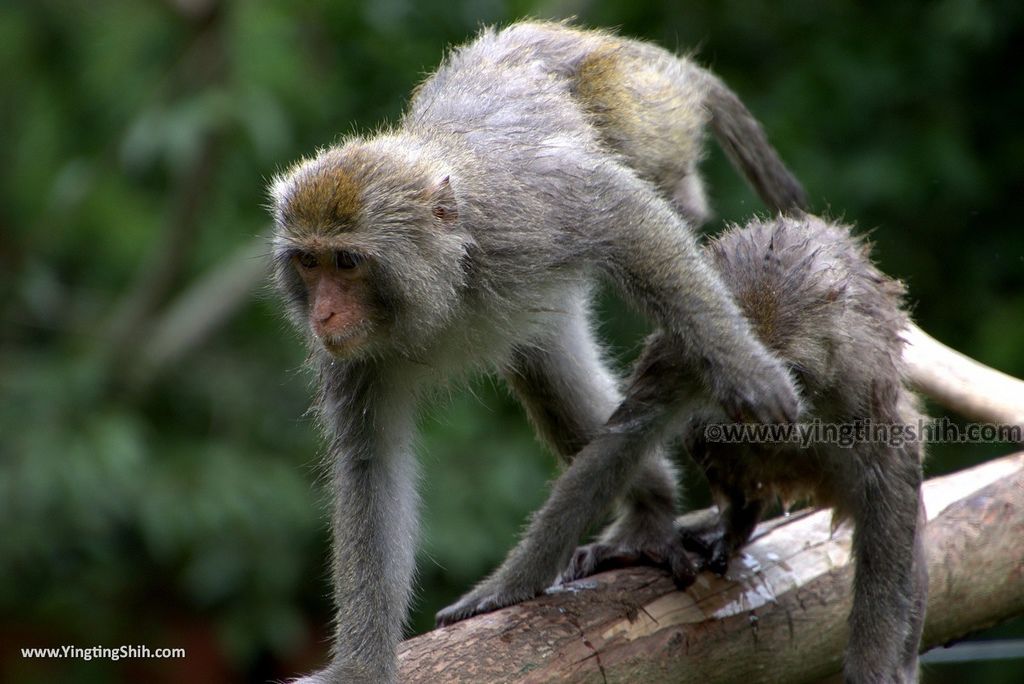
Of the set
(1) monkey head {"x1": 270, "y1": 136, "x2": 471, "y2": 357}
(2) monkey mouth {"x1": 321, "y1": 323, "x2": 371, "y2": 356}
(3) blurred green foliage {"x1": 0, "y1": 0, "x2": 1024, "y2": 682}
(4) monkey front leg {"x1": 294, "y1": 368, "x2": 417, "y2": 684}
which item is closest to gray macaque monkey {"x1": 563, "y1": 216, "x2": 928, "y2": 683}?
(4) monkey front leg {"x1": 294, "y1": 368, "x2": 417, "y2": 684}

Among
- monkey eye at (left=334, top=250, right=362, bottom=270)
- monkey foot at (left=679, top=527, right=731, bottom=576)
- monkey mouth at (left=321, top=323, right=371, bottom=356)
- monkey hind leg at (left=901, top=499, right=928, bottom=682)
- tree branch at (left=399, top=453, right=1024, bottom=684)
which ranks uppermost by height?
monkey eye at (left=334, top=250, right=362, bottom=270)

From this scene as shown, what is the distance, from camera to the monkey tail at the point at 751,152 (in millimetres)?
5695

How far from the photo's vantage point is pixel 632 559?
480 centimetres

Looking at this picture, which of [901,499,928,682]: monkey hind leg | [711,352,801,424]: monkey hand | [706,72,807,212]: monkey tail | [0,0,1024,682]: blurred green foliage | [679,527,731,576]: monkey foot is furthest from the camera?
[0,0,1024,682]: blurred green foliage

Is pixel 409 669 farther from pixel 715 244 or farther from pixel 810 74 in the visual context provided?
pixel 810 74

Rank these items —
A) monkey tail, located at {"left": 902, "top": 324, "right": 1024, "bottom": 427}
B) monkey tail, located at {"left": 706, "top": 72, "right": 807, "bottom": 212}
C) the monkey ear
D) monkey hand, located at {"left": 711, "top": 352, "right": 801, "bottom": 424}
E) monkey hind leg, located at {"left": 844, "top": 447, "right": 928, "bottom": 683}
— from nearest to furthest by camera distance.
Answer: monkey hand, located at {"left": 711, "top": 352, "right": 801, "bottom": 424}
the monkey ear
monkey hind leg, located at {"left": 844, "top": 447, "right": 928, "bottom": 683}
monkey tail, located at {"left": 902, "top": 324, "right": 1024, "bottom": 427}
monkey tail, located at {"left": 706, "top": 72, "right": 807, "bottom": 212}

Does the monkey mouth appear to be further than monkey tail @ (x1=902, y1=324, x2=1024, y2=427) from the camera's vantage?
No

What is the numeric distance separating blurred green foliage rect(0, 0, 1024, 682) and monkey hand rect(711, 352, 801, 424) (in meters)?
2.89

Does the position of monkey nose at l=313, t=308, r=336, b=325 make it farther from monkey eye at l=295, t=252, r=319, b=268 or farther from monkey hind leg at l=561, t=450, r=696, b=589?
monkey hind leg at l=561, t=450, r=696, b=589

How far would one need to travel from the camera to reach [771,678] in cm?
471

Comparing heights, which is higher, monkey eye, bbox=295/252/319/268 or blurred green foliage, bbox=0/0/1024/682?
blurred green foliage, bbox=0/0/1024/682

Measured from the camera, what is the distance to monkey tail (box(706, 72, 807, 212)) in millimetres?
5695

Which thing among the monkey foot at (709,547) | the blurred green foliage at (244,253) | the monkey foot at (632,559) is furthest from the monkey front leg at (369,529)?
the blurred green foliage at (244,253)

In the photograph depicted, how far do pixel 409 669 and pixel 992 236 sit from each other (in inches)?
220
